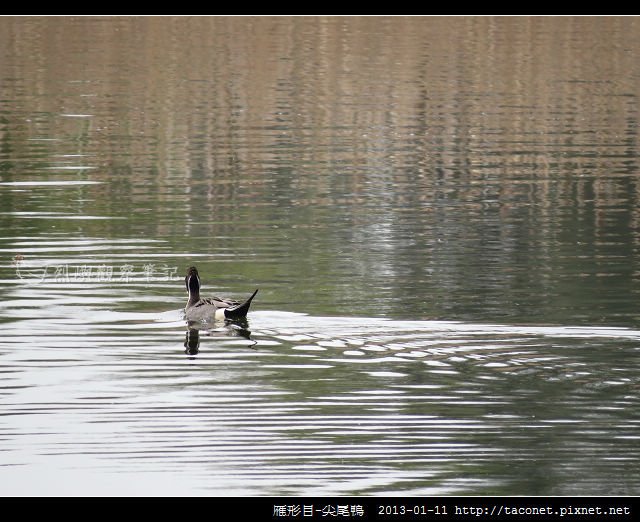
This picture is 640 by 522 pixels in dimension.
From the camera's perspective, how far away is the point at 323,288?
20641mm

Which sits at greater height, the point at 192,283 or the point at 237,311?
the point at 192,283

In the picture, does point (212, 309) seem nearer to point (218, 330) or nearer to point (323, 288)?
point (218, 330)

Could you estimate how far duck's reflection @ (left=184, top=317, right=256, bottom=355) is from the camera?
1809 centimetres

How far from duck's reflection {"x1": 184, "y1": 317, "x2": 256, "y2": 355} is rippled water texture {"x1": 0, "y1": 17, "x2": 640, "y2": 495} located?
0.20 feet

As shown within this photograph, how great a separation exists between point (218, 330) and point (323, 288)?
2565 mm

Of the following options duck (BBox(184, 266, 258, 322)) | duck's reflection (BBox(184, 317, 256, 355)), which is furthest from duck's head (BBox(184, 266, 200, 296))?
duck's reflection (BBox(184, 317, 256, 355))

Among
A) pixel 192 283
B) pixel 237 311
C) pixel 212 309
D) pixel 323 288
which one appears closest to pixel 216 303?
pixel 212 309

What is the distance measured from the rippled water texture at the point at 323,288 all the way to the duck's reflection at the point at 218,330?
61 mm

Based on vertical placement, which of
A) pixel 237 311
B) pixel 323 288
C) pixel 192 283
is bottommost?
pixel 237 311

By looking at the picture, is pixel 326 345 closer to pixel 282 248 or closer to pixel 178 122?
pixel 282 248

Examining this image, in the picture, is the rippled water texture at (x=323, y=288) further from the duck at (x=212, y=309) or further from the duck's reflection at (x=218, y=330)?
the duck at (x=212, y=309)

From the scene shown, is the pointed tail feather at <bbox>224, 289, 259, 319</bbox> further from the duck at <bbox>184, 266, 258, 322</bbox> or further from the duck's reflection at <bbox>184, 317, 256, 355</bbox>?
the duck's reflection at <bbox>184, 317, 256, 355</bbox>

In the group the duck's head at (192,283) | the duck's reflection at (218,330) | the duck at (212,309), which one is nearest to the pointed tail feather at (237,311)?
the duck at (212,309)

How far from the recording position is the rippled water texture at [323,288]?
1341 centimetres
